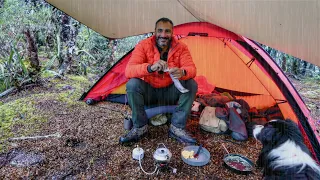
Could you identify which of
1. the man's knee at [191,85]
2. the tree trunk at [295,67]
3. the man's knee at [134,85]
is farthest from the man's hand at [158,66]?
the tree trunk at [295,67]

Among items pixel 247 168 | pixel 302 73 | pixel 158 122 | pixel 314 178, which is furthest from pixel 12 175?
pixel 302 73

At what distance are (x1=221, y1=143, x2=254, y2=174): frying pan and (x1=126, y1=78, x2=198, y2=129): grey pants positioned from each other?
1.99 ft

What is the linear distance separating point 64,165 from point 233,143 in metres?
1.85

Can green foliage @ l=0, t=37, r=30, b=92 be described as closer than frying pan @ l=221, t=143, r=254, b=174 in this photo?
No

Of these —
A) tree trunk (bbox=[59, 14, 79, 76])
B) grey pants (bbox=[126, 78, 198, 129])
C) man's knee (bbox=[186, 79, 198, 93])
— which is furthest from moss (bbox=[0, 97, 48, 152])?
man's knee (bbox=[186, 79, 198, 93])

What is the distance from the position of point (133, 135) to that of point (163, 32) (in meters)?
1.23

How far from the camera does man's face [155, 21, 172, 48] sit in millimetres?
2598

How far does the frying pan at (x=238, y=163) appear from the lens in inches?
82.8

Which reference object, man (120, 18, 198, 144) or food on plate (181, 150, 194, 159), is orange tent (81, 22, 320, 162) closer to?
man (120, 18, 198, 144)

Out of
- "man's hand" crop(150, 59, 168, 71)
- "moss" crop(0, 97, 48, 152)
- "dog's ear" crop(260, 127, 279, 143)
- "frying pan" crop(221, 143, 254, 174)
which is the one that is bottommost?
"frying pan" crop(221, 143, 254, 174)

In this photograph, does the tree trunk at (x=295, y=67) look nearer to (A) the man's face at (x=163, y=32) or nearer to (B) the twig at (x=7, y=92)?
(A) the man's face at (x=163, y=32)

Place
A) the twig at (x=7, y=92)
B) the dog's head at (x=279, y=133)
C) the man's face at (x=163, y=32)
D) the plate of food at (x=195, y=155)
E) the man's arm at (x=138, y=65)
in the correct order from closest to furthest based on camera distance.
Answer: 1. the dog's head at (x=279, y=133)
2. the plate of food at (x=195, y=155)
3. the man's arm at (x=138, y=65)
4. the man's face at (x=163, y=32)
5. the twig at (x=7, y=92)

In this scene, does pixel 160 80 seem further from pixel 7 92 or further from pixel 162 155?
pixel 7 92

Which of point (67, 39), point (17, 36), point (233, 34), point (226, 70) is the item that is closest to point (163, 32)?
point (233, 34)
